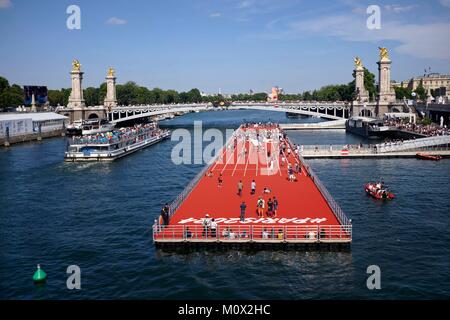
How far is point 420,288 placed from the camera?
63.2ft

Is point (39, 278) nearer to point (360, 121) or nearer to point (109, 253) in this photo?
point (109, 253)

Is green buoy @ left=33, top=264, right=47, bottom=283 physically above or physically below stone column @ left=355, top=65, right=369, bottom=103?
below

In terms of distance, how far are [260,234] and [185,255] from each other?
11.2 feet

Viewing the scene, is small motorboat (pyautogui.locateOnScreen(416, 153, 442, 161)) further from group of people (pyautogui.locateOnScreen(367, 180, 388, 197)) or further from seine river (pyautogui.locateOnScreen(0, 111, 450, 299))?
group of people (pyautogui.locateOnScreen(367, 180, 388, 197))

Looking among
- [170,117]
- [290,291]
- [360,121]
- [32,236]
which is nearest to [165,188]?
[32,236]

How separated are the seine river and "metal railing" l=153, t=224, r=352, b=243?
0.66 m

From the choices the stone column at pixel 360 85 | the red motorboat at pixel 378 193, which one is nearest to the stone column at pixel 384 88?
the stone column at pixel 360 85

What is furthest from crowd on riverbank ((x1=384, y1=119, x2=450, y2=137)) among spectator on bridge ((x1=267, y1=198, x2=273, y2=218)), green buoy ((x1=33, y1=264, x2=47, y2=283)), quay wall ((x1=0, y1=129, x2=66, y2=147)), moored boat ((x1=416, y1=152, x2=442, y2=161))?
quay wall ((x1=0, y1=129, x2=66, y2=147))

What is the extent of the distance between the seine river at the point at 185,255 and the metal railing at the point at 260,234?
2.15 ft

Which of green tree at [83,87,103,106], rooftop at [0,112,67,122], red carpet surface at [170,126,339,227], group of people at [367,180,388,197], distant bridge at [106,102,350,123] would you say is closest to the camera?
red carpet surface at [170,126,339,227]

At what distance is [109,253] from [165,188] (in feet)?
52.9

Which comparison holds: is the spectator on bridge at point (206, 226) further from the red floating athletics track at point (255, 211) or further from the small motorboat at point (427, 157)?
the small motorboat at point (427, 157)

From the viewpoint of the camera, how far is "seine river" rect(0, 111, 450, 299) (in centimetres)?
1934

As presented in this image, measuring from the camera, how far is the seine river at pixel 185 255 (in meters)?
19.3
